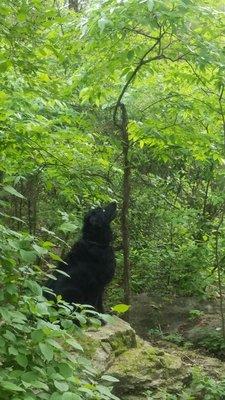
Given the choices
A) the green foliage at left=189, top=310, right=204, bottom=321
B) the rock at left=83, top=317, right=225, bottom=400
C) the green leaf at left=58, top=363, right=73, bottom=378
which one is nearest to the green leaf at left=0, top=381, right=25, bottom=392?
the green leaf at left=58, top=363, right=73, bottom=378

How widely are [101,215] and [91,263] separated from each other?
1.87 feet

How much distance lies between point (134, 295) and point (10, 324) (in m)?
6.85

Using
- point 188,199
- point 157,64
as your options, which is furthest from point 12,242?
point 188,199

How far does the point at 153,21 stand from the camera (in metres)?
4.30

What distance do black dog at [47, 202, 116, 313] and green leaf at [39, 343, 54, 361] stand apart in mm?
3253

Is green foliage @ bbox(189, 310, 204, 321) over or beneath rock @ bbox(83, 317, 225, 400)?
over

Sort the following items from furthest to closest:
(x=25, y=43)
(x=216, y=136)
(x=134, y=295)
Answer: (x=134, y=295)
(x=216, y=136)
(x=25, y=43)

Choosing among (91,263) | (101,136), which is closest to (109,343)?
(91,263)

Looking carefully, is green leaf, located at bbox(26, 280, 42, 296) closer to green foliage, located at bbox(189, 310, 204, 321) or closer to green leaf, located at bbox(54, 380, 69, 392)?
green leaf, located at bbox(54, 380, 69, 392)

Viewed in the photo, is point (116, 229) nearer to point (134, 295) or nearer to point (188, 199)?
point (134, 295)

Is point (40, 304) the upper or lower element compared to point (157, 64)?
lower

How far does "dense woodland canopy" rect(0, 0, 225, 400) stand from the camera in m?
2.54

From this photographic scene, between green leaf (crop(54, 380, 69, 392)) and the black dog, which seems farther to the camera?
the black dog

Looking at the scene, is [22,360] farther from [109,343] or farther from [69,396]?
[109,343]
